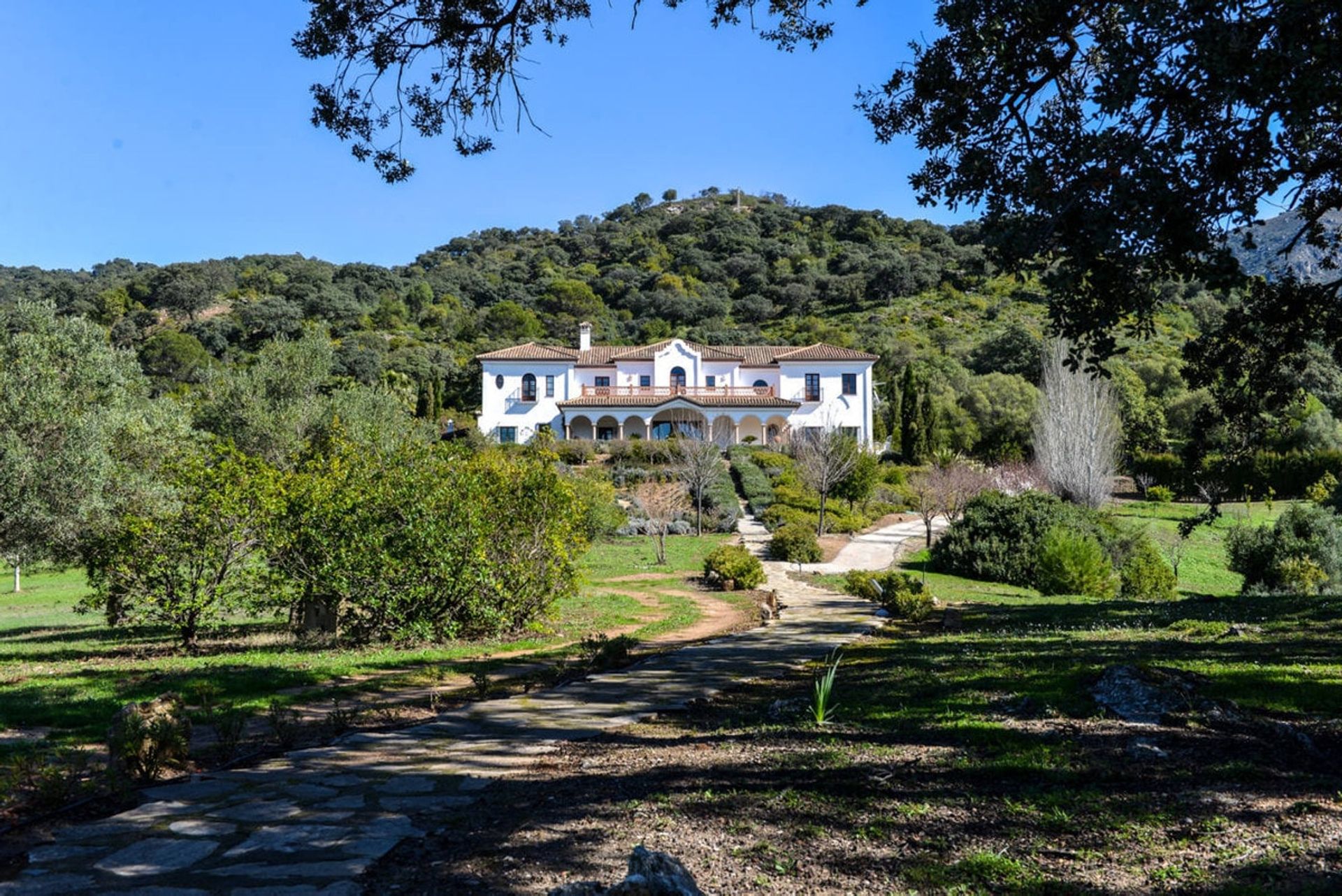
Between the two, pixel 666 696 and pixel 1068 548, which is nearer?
pixel 666 696

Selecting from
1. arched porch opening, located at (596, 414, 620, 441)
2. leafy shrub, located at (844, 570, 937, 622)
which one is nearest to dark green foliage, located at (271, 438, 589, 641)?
leafy shrub, located at (844, 570, 937, 622)

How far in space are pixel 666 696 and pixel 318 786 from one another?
10.0 ft

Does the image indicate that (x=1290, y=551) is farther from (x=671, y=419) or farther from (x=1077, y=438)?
(x=671, y=419)

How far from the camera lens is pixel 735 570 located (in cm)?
1647

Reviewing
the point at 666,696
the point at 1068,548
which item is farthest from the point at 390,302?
the point at 666,696

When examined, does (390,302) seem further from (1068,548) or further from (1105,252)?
(1105,252)

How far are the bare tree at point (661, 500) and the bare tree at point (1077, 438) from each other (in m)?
13.6

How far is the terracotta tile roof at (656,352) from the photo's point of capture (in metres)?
50.0

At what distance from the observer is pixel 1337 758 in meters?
4.10

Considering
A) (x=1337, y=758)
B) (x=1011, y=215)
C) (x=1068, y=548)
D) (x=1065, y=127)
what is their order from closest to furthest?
(x=1337, y=758)
(x=1011, y=215)
(x=1065, y=127)
(x=1068, y=548)

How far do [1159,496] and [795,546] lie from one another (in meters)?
24.1

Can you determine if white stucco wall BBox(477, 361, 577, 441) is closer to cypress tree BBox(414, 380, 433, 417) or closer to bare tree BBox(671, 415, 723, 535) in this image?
cypress tree BBox(414, 380, 433, 417)

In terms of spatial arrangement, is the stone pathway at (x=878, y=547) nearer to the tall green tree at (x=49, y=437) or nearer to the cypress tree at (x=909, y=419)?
the cypress tree at (x=909, y=419)

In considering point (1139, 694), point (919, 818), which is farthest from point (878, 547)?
point (919, 818)
